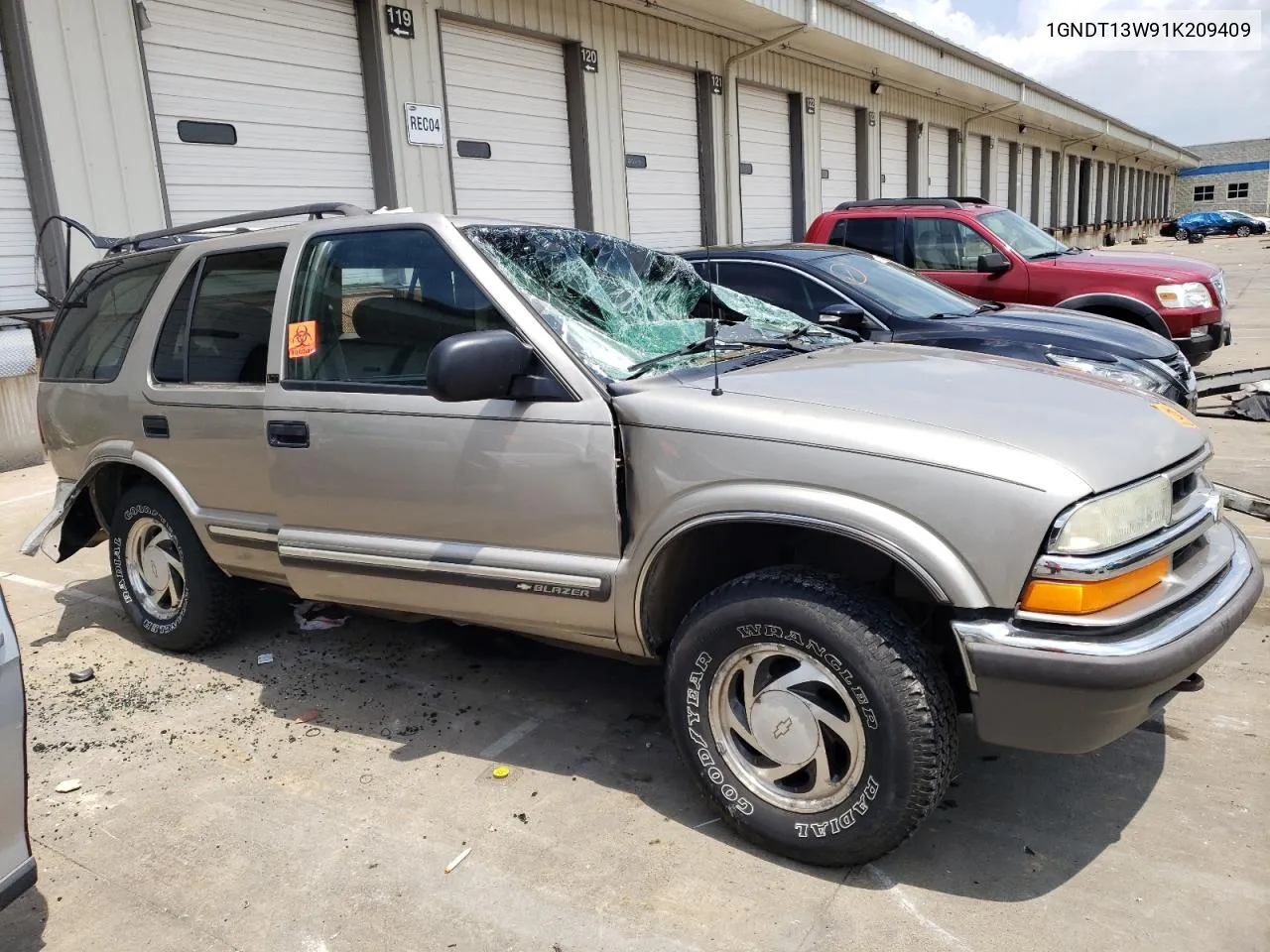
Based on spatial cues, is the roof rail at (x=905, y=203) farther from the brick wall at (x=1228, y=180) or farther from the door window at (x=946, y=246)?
the brick wall at (x=1228, y=180)

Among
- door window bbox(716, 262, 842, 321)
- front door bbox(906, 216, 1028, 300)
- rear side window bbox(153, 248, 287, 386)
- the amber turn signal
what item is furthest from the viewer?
front door bbox(906, 216, 1028, 300)

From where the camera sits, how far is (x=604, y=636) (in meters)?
3.06

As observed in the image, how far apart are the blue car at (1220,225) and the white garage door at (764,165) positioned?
4484 centimetres

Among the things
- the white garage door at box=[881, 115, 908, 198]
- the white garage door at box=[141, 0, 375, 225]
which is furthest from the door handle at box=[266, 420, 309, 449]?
the white garage door at box=[881, 115, 908, 198]

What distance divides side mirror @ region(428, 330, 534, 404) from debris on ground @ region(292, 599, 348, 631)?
7.42ft

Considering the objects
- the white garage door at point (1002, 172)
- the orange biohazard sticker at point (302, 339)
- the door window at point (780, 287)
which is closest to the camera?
the orange biohazard sticker at point (302, 339)


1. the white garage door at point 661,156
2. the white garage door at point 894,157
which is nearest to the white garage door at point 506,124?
the white garage door at point 661,156

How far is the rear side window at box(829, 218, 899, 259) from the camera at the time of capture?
30.3 feet

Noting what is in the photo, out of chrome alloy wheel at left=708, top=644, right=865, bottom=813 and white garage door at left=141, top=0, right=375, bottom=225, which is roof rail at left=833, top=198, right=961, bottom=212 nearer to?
white garage door at left=141, top=0, right=375, bottom=225

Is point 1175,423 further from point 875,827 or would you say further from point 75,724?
point 75,724

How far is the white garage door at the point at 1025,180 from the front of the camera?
101ft

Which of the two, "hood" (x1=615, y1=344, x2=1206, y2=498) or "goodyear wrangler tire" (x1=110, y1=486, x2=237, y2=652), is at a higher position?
"hood" (x1=615, y1=344, x2=1206, y2=498)

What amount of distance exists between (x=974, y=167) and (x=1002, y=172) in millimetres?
2933

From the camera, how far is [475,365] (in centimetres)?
282
